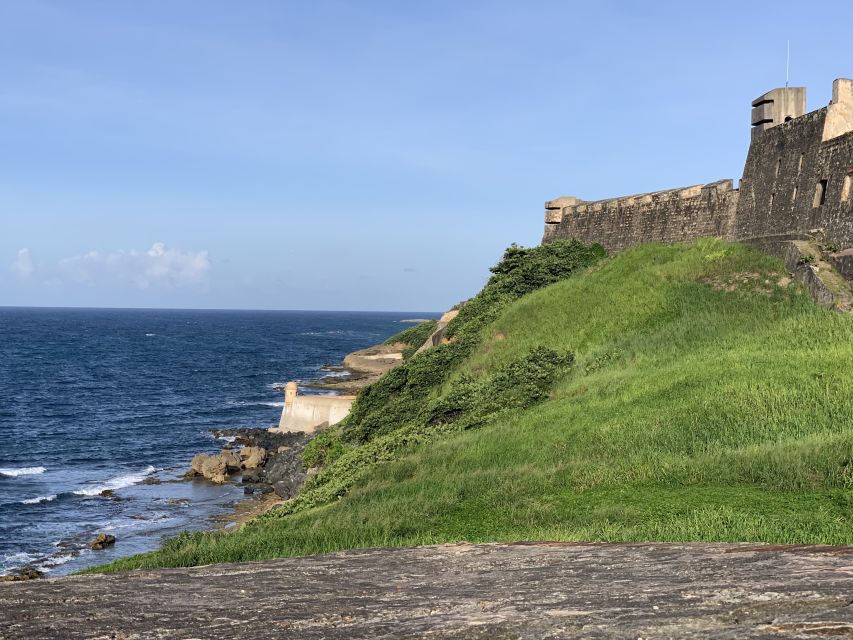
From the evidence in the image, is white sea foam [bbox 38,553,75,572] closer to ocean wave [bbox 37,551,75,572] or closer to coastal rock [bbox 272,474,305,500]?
ocean wave [bbox 37,551,75,572]

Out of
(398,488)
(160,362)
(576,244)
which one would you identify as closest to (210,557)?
(398,488)

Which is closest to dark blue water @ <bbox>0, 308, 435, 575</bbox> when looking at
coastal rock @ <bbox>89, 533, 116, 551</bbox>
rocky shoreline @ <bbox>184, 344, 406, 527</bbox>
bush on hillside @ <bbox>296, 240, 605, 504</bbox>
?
coastal rock @ <bbox>89, 533, 116, 551</bbox>

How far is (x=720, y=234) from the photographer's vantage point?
33.3m

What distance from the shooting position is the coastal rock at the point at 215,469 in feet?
128

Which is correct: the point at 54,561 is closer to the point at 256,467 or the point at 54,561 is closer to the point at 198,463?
the point at 198,463

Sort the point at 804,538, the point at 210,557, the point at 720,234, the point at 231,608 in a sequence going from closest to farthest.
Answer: the point at 231,608 < the point at 804,538 < the point at 210,557 < the point at 720,234

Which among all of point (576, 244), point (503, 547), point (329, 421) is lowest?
point (329, 421)

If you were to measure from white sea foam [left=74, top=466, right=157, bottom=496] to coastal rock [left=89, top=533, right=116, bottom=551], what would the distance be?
8378mm

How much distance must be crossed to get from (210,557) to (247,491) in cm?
2415

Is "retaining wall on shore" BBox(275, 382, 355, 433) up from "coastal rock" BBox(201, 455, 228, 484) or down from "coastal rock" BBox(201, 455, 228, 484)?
up

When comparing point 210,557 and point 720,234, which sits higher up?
point 720,234

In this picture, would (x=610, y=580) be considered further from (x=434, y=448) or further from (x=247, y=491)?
(x=247, y=491)

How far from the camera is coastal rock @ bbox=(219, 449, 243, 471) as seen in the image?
132ft

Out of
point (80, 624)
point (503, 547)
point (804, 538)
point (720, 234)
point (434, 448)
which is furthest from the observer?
point (720, 234)
